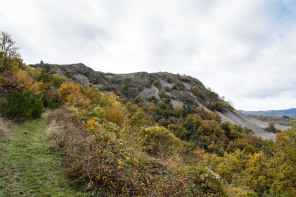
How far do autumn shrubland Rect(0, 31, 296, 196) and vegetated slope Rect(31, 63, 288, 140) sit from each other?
9.87 meters

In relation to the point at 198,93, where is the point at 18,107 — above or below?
below

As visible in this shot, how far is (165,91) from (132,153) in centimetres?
3017

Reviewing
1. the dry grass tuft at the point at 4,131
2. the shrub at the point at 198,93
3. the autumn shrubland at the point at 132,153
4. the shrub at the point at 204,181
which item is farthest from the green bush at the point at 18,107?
the shrub at the point at 198,93

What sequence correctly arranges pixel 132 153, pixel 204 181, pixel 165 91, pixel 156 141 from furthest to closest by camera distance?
pixel 165 91 < pixel 156 141 < pixel 132 153 < pixel 204 181

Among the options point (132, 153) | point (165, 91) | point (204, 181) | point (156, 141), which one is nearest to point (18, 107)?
point (132, 153)

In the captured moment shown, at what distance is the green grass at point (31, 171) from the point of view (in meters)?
3.22

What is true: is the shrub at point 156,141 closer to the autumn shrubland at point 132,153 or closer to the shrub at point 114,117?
the autumn shrubland at point 132,153

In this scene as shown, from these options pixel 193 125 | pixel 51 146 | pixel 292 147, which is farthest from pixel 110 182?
pixel 193 125

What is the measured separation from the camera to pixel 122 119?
35.3 ft

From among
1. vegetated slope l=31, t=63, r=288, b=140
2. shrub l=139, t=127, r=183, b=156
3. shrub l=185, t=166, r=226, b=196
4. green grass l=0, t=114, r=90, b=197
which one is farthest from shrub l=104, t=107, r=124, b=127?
vegetated slope l=31, t=63, r=288, b=140

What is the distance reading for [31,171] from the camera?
3859 millimetres

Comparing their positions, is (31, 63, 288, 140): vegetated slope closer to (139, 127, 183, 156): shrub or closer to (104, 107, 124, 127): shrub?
(104, 107, 124, 127): shrub

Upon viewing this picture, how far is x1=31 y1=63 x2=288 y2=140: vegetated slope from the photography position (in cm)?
2942

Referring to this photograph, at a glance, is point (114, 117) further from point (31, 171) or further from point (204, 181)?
point (204, 181)
